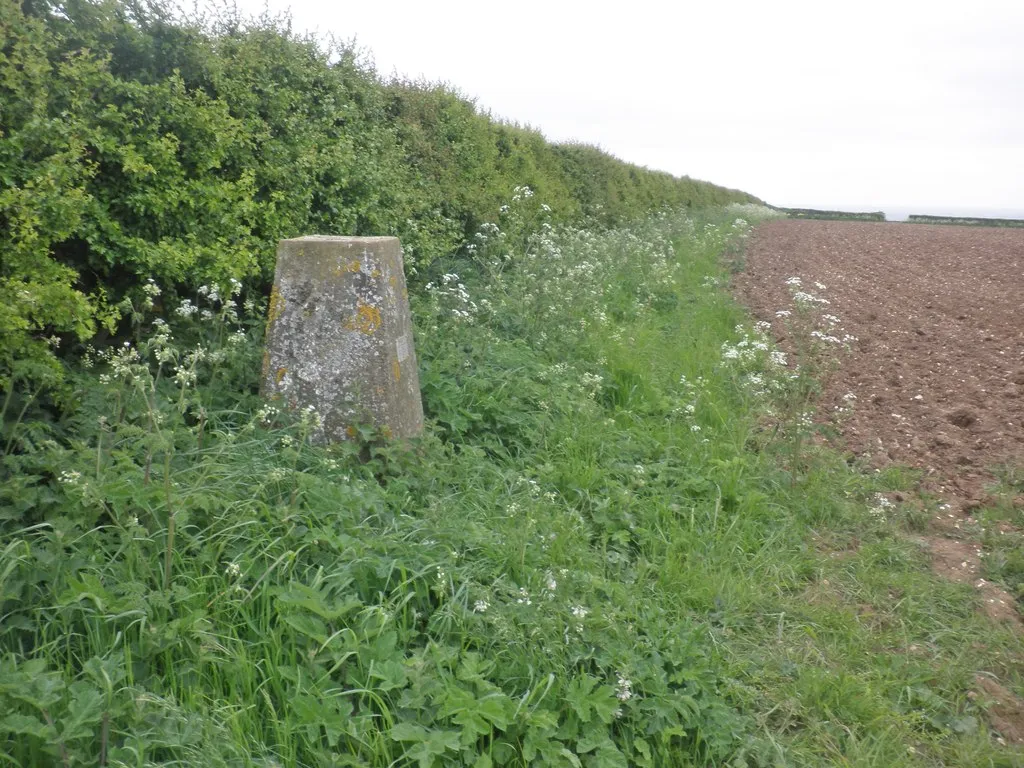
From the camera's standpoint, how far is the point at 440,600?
2982mm

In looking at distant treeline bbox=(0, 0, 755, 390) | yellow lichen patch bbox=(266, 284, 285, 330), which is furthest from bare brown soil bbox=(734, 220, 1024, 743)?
distant treeline bbox=(0, 0, 755, 390)

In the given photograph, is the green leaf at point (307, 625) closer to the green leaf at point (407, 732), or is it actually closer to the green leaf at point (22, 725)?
the green leaf at point (407, 732)

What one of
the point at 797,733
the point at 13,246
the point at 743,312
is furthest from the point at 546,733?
the point at 743,312

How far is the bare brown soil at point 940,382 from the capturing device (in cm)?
423

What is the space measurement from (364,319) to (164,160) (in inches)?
58.5

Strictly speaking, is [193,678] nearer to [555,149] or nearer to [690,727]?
[690,727]

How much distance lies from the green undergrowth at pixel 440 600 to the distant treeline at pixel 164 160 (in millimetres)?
357

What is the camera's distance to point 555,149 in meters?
13.7

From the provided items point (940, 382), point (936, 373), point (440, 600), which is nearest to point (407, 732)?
point (440, 600)

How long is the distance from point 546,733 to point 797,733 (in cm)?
99

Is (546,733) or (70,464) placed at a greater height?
(70,464)

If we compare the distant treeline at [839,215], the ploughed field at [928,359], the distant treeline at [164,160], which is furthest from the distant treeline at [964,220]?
the distant treeline at [164,160]

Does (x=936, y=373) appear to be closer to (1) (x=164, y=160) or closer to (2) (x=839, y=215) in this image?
(1) (x=164, y=160)

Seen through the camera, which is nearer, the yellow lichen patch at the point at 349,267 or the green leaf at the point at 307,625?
the green leaf at the point at 307,625
